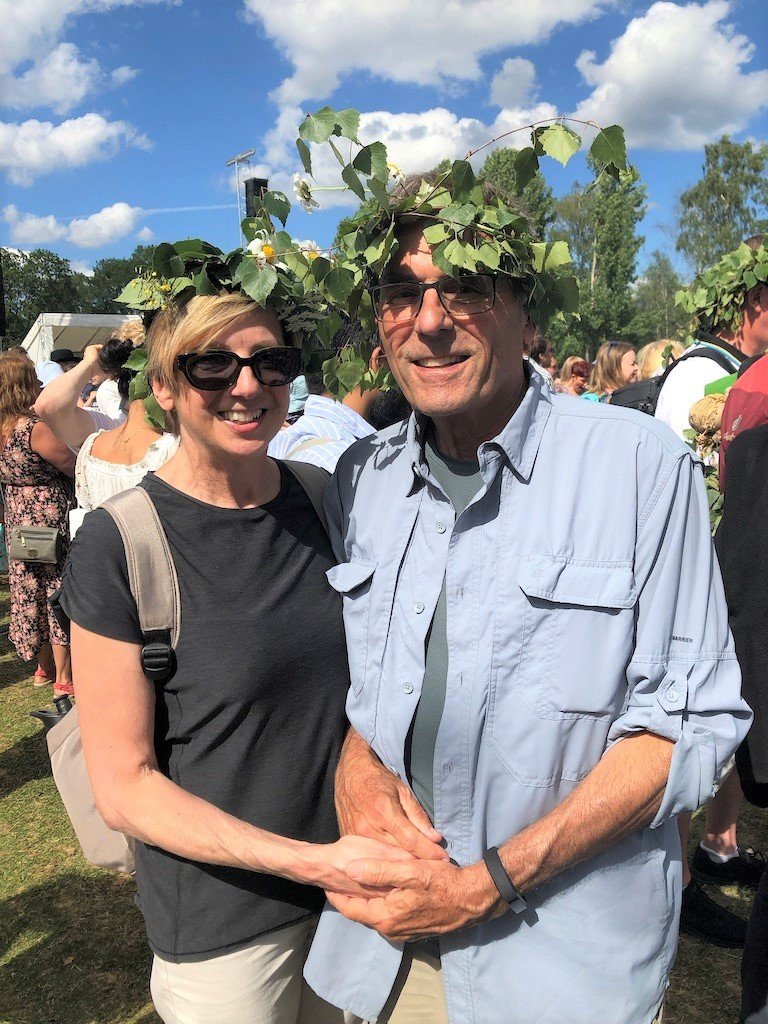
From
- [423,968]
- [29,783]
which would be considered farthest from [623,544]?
[29,783]

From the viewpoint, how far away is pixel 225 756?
172 cm

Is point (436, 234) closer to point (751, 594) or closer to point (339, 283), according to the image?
point (339, 283)

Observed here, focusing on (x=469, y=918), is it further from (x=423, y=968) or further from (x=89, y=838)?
(x=89, y=838)

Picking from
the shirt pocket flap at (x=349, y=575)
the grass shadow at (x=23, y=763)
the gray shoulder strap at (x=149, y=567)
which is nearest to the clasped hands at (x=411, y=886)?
the shirt pocket flap at (x=349, y=575)

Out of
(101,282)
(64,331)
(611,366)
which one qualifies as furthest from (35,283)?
(611,366)

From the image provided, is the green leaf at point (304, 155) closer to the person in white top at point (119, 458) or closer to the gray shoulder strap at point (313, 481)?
the gray shoulder strap at point (313, 481)

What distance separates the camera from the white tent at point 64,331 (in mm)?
18422

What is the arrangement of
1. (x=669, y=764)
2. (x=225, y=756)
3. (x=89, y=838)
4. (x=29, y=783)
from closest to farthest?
(x=669, y=764), (x=225, y=756), (x=89, y=838), (x=29, y=783)

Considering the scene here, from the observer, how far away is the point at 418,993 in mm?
1826

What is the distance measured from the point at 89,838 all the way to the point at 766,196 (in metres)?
48.1

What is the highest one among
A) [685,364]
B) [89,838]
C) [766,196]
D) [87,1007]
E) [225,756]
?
[766,196]

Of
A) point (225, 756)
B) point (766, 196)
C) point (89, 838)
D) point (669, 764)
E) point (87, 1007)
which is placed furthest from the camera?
point (766, 196)

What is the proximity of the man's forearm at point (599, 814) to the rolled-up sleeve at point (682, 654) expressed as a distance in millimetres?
26

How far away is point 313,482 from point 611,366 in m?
6.22
